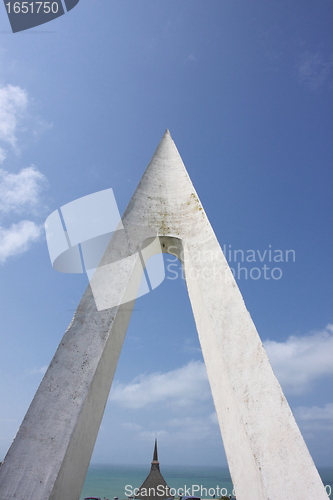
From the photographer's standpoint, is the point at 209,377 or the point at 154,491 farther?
the point at 154,491

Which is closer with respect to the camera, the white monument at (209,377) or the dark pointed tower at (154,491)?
the white monument at (209,377)

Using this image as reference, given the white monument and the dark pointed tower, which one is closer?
the white monument

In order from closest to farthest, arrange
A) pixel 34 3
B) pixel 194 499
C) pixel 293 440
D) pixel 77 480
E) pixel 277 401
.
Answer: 1. pixel 293 440
2. pixel 277 401
3. pixel 77 480
4. pixel 34 3
5. pixel 194 499

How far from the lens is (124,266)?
5473 mm

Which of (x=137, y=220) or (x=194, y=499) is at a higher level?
(x=137, y=220)

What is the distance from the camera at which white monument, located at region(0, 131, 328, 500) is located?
11.5 feet

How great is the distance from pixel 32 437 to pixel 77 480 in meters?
1.16

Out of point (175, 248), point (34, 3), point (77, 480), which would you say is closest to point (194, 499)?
point (77, 480)

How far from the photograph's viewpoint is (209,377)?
4898mm

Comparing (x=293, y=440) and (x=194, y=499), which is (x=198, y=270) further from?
(x=194, y=499)

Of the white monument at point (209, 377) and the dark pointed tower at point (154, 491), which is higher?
the dark pointed tower at point (154, 491)

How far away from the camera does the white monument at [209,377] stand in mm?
3518

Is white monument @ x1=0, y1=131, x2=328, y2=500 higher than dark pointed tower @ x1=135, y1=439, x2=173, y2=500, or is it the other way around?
dark pointed tower @ x1=135, y1=439, x2=173, y2=500

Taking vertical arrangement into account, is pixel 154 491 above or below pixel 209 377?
above
